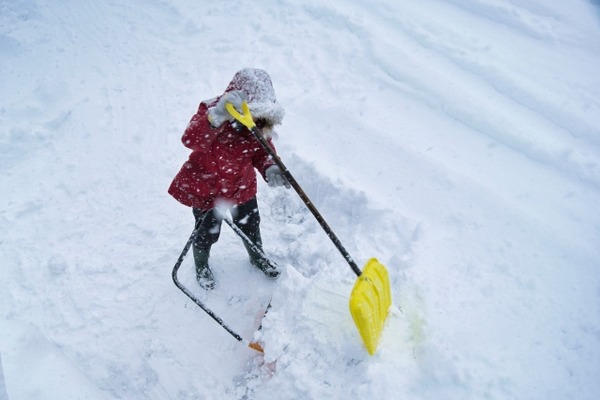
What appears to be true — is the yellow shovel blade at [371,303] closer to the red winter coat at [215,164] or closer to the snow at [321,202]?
the snow at [321,202]

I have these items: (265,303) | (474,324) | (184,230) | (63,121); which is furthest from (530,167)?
(63,121)

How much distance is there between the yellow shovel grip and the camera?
77.6 inches

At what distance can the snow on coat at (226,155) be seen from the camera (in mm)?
2084

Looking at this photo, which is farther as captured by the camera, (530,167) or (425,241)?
(530,167)

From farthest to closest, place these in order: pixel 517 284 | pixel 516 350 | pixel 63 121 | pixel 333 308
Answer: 1. pixel 63 121
2. pixel 517 284
3. pixel 333 308
4. pixel 516 350

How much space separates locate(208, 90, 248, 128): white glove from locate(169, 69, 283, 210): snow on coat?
69 mm

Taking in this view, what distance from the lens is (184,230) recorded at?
11.6ft

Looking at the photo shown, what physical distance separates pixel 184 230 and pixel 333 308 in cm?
172

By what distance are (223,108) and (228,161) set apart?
42cm

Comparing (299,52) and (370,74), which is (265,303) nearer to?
(370,74)

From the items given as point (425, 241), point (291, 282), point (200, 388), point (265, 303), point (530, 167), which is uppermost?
point (530, 167)

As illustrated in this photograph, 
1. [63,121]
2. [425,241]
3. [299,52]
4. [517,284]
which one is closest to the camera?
[517,284]

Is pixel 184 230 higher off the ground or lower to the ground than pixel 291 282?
lower

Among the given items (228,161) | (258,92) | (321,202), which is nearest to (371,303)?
(228,161)
